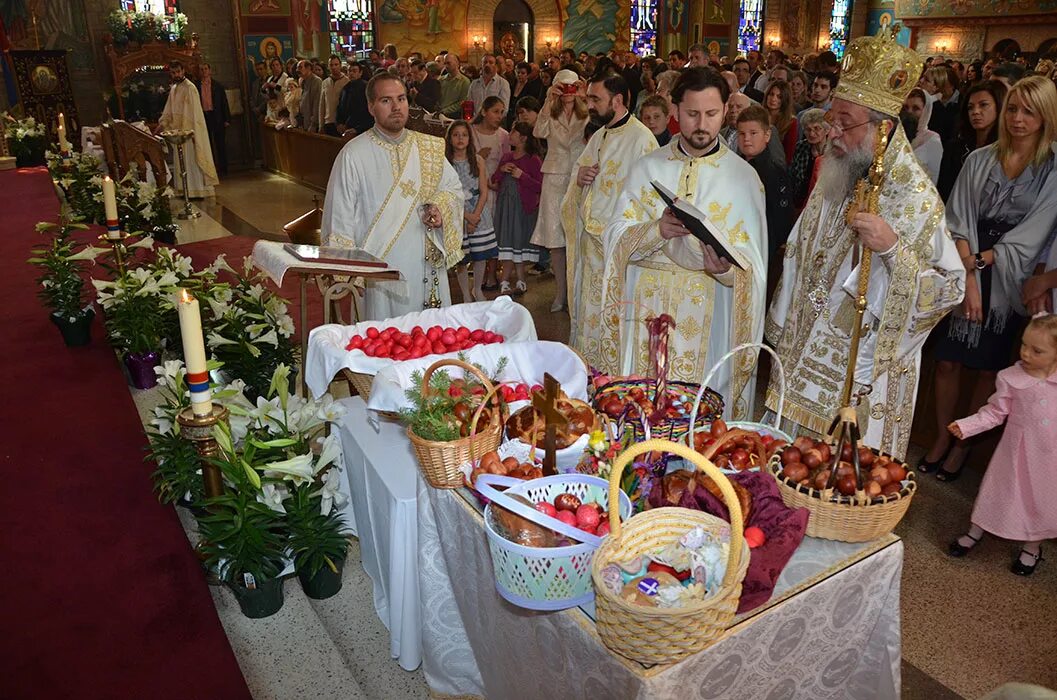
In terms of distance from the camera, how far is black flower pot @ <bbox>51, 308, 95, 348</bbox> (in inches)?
212

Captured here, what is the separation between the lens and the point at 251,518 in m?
2.96

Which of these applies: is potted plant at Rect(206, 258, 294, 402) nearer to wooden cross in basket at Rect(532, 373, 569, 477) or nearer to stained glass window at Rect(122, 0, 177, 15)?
wooden cross in basket at Rect(532, 373, 569, 477)

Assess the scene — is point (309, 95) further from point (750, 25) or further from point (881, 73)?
point (750, 25)

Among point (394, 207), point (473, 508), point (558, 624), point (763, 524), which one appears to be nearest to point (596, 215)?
point (394, 207)

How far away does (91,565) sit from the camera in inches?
122

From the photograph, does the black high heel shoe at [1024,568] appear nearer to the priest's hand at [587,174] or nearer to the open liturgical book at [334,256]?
the open liturgical book at [334,256]

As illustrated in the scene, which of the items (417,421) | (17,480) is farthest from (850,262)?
(17,480)

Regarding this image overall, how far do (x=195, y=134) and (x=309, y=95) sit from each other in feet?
8.25

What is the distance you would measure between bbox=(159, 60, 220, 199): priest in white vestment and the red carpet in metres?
9.56

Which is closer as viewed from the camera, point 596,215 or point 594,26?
point 596,215

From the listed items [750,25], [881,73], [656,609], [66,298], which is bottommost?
[66,298]

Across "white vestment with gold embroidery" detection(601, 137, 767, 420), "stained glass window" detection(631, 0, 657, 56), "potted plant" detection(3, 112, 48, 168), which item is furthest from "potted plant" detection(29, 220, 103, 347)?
"stained glass window" detection(631, 0, 657, 56)

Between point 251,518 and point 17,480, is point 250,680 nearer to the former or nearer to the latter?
point 251,518

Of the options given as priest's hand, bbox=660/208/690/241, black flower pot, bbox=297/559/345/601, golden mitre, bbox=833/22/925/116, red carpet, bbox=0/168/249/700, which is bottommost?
black flower pot, bbox=297/559/345/601
